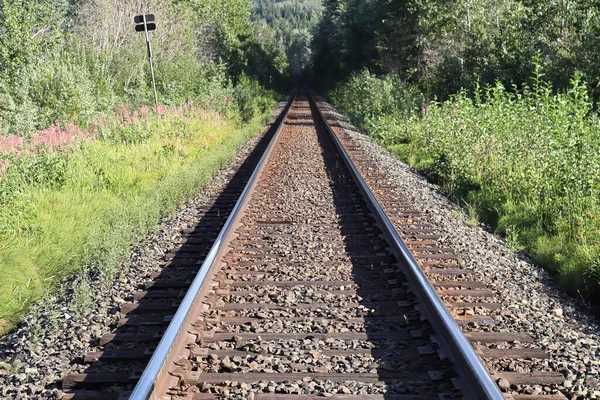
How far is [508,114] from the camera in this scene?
9.18m

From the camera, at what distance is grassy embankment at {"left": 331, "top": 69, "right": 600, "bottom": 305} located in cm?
536

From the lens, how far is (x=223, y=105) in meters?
19.3

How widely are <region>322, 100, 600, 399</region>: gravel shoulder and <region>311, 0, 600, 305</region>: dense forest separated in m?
0.23

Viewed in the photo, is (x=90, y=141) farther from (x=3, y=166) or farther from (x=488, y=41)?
(x=488, y=41)

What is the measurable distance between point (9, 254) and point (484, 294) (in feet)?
13.4

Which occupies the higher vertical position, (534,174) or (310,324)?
(534,174)

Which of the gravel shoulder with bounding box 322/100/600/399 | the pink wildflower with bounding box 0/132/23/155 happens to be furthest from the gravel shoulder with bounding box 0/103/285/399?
the pink wildflower with bounding box 0/132/23/155

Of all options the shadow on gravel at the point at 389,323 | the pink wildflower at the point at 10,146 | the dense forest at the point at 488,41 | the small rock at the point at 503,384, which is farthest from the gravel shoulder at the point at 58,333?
the dense forest at the point at 488,41

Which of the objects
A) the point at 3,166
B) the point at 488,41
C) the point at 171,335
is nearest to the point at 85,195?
the point at 3,166

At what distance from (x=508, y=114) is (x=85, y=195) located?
6714 mm

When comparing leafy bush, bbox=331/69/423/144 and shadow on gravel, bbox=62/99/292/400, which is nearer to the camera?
shadow on gravel, bbox=62/99/292/400

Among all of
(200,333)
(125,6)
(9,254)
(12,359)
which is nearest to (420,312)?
(200,333)

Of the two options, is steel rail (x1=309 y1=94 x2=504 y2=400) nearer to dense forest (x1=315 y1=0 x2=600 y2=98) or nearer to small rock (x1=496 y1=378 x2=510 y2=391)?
small rock (x1=496 y1=378 x2=510 y2=391)

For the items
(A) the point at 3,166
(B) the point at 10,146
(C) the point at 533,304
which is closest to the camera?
(C) the point at 533,304
